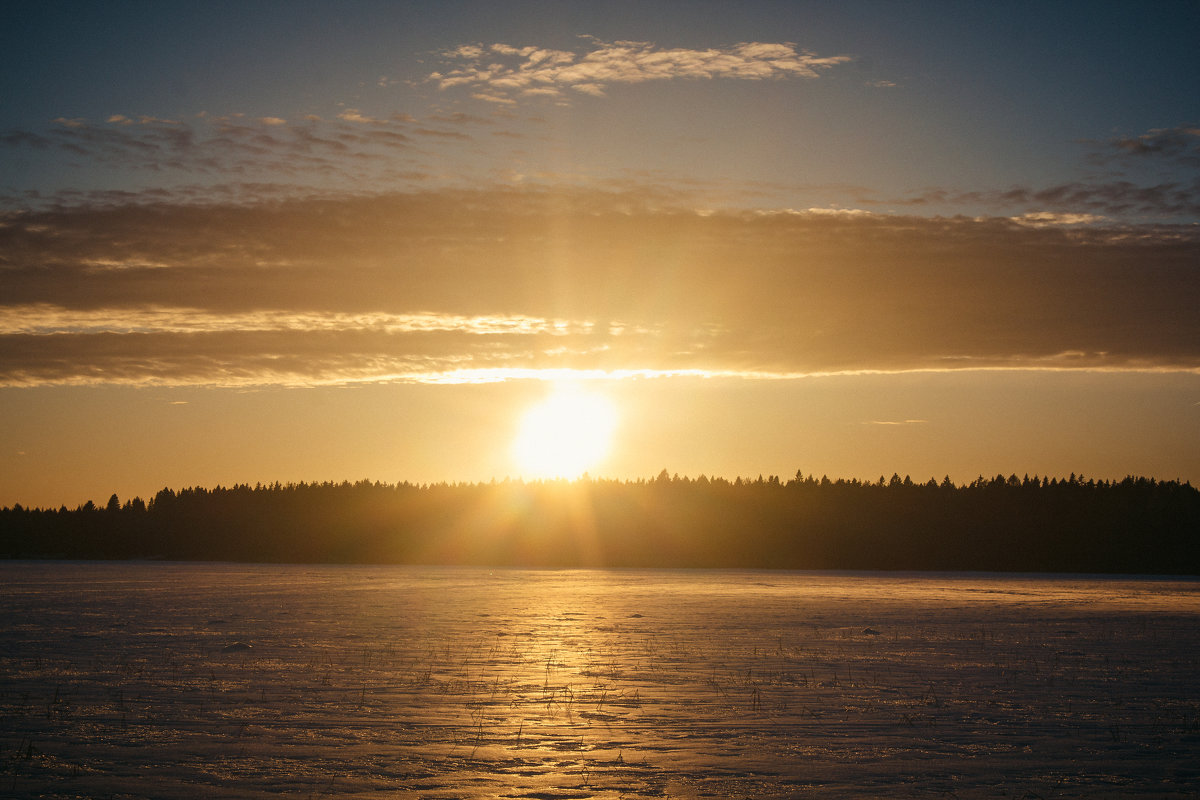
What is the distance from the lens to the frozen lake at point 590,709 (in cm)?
1477

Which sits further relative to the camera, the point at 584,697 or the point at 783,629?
the point at 783,629

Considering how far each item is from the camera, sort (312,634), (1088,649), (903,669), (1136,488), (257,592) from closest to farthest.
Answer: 1. (903,669)
2. (1088,649)
3. (312,634)
4. (257,592)
5. (1136,488)

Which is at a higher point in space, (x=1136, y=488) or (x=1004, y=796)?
(x=1136, y=488)

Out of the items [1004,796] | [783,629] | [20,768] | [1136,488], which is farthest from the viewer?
[1136,488]

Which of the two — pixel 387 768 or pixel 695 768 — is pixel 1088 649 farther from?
pixel 387 768

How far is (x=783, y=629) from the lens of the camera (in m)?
40.2

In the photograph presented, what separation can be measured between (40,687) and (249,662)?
5838 millimetres

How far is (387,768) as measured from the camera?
50.2 feet

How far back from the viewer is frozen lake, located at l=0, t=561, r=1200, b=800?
14.8 metres

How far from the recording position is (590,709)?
20562 mm

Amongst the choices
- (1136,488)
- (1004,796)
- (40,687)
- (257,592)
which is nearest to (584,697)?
(1004,796)

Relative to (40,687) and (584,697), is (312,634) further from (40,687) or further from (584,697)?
(584,697)

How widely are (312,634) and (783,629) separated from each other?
18.9m

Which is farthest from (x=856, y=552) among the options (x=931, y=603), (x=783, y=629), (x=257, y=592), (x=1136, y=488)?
(x=783, y=629)
